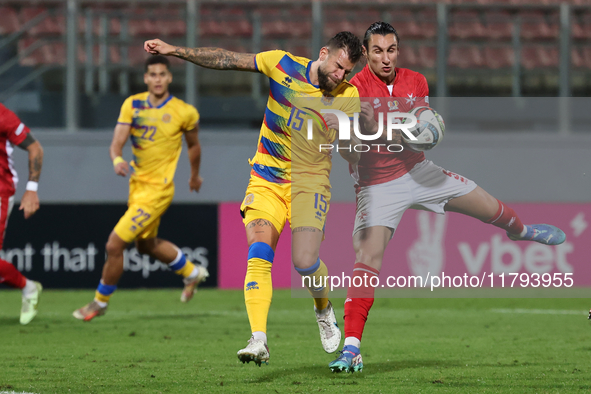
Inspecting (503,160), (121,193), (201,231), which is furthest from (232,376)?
(503,160)

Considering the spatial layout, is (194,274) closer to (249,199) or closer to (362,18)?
(249,199)

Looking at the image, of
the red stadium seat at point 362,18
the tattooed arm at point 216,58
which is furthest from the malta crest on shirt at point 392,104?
the red stadium seat at point 362,18

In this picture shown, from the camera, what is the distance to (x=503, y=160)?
34.8ft

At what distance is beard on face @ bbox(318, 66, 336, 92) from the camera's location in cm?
422

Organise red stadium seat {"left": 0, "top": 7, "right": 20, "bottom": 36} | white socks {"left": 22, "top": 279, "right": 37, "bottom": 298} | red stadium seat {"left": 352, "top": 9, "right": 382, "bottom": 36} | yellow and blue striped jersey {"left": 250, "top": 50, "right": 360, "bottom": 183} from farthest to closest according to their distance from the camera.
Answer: red stadium seat {"left": 0, "top": 7, "right": 20, "bottom": 36}, red stadium seat {"left": 352, "top": 9, "right": 382, "bottom": 36}, white socks {"left": 22, "top": 279, "right": 37, "bottom": 298}, yellow and blue striped jersey {"left": 250, "top": 50, "right": 360, "bottom": 183}

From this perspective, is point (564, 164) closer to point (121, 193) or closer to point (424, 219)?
point (424, 219)

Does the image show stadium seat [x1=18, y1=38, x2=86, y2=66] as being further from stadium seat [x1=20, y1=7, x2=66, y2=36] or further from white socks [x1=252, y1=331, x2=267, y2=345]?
Result: white socks [x1=252, y1=331, x2=267, y2=345]

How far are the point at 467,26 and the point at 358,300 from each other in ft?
23.8

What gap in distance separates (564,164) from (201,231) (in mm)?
4787

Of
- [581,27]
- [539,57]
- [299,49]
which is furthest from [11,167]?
[581,27]

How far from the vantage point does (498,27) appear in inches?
423

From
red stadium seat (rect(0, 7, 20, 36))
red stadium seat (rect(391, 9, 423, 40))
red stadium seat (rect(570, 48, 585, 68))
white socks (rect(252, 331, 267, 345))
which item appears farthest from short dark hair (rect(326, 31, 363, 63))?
red stadium seat (rect(0, 7, 20, 36))

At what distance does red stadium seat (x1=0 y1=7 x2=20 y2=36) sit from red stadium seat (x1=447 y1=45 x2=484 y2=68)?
5927 mm

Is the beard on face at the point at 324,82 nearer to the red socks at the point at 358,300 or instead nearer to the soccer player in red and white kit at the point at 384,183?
the soccer player in red and white kit at the point at 384,183
